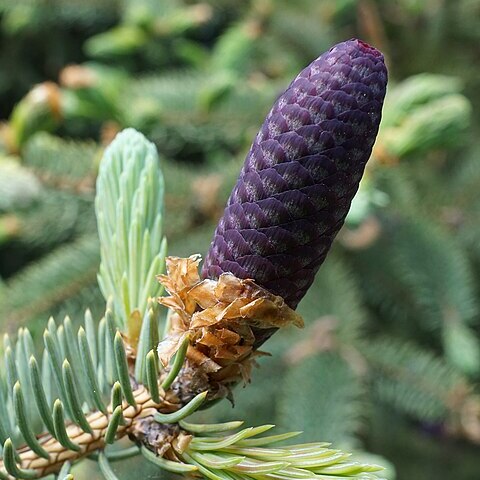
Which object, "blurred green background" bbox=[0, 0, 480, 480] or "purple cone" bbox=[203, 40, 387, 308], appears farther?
"blurred green background" bbox=[0, 0, 480, 480]

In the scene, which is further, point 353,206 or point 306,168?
point 353,206

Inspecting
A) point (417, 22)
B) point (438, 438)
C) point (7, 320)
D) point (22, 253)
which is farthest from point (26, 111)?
point (438, 438)

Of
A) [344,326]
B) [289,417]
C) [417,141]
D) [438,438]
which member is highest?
[417,141]

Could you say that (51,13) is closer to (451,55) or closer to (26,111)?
(26,111)

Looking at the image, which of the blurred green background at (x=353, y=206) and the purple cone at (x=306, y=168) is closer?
the purple cone at (x=306, y=168)
